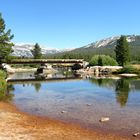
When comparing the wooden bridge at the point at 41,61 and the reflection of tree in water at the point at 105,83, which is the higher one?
the wooden bridge at the point at 41,61

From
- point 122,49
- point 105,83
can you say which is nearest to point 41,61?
point 122,49

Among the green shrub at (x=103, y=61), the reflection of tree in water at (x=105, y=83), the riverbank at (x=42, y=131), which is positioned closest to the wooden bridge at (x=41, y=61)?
the green shrub at (x=103, y=61)

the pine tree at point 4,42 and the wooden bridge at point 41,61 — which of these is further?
the wooden bridge at point 41,61

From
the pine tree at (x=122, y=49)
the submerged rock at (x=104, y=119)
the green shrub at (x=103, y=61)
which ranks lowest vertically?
the submerged rock at (x=104, y=119)

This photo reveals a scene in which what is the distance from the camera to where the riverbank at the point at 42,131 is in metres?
28.2

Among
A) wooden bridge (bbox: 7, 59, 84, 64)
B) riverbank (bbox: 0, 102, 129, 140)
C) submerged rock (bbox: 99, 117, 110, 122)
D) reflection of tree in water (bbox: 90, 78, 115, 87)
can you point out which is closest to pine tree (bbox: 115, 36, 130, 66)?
wooden bridge (bbox: 7, 59, 84, 64)

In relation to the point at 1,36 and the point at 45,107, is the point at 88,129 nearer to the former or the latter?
the point at 45,107

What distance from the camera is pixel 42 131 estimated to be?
30547mm

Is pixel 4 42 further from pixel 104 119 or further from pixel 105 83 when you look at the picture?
pixel 104 119

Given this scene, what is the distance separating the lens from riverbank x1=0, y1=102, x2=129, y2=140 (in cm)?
2816

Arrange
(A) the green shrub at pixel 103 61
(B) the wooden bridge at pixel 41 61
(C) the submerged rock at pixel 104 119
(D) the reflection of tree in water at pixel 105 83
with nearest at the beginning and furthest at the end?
(C) the submerged rock at pixel 104 119
(D) the reflection of tree in water at pixel 105 83
(B) the wooden bridge at pixel 41 61
(A) the green shrub at pixel 103 61

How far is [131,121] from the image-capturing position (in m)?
36.5

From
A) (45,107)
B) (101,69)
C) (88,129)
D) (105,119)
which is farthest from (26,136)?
(101,69)

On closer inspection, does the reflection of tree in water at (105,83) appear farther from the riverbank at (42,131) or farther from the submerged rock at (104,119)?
the riverbank at (42,131)
